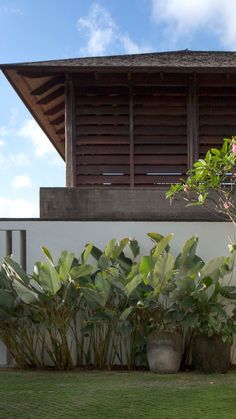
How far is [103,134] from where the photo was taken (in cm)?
1059

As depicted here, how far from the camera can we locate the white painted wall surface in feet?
27.7

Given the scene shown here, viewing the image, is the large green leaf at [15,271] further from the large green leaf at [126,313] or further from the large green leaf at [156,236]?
the large green leaf at [156,236]

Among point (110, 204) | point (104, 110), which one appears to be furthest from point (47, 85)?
point (110, 204)

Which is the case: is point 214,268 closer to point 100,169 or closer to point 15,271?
point 15,271

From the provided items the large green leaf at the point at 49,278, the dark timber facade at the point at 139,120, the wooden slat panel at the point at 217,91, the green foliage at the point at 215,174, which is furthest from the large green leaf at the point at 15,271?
the wooden slat panel at the point at 217,91

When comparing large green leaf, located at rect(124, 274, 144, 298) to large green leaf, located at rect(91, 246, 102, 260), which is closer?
large green leaf, located at rect(124, 274, 144, 298)

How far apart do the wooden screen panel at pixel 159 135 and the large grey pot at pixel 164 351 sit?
3.63m

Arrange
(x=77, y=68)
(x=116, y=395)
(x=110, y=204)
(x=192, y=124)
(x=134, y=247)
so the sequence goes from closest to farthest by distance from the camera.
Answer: (x=116, y=395)
(x=134, y=247)
(x=110, y=204)
(x=77, y=68)
(x=192, y=124)

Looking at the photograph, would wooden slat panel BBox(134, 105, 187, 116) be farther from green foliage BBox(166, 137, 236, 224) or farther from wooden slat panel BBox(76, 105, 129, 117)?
green foliage BBox(166, 137, 236, 224)

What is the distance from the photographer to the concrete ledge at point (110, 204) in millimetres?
9117

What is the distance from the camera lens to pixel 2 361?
8.34 meters

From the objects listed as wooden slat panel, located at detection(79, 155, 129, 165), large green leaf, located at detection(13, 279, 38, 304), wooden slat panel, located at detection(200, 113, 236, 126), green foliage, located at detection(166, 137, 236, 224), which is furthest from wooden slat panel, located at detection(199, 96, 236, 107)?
large green leaf, located at detection(13, 279, 38, 304)

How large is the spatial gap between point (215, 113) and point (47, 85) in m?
A: 3.07

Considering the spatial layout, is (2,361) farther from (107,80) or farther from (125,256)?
(107,80)
